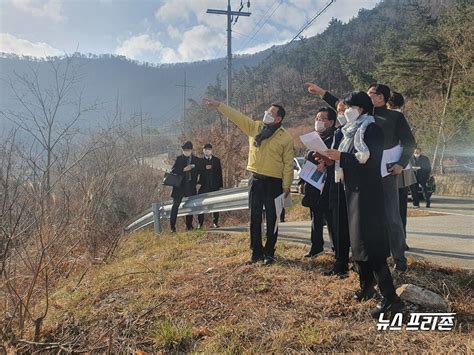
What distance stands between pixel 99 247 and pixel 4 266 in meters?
4.42

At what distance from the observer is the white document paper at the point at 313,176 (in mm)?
4176

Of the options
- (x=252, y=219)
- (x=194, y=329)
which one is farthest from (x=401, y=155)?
(x=194, y=329)

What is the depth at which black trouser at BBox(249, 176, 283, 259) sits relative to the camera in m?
4.35

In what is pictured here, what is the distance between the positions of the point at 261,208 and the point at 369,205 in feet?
5.74

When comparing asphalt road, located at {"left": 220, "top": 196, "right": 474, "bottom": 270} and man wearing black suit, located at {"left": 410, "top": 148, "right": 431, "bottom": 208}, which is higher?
man wearing black suit, located at {"left": 410, "top": 148, "right": 431, "bottom": 208}

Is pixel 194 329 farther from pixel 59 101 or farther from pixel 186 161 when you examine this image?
pixel 59 101

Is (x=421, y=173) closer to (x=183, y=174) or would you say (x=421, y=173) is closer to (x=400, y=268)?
(x=183, y=174)

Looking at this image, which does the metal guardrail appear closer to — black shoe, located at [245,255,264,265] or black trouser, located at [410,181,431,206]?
black shoe, located at [245,255,264,265]

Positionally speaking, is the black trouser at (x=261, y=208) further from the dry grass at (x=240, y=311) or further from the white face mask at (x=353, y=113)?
the white face mask at (x=353, y=113)

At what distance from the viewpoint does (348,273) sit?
12.3 feet

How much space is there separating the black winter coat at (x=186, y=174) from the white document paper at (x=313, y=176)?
390 cm

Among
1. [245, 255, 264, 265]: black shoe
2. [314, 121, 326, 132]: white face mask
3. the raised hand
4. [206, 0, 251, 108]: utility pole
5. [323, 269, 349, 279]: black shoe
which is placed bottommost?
[245, 255, 264, 265]: black shoe

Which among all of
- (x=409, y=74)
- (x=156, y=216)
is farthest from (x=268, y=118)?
(x=409, y=74)

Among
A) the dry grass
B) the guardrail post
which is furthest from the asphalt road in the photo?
the guardrail post
